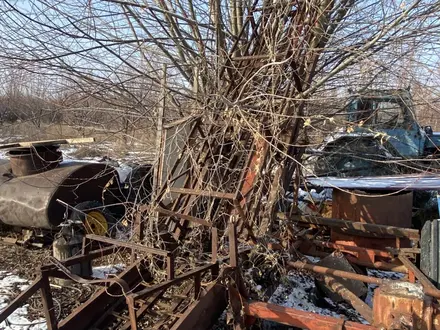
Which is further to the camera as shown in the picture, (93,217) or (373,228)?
(93,217)

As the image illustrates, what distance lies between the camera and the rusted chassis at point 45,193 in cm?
552

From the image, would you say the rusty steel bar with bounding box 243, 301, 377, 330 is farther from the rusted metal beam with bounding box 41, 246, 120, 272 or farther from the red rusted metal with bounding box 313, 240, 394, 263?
the red rusted metal with bounding box 313, 240, 394, 263

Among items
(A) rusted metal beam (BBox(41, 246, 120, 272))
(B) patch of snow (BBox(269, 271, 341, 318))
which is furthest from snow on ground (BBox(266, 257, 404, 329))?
(A) rusted metal beam (BBox(41, 246, 120, 272))

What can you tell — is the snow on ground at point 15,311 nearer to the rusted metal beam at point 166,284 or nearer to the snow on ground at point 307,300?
Result: the rusted metal beam at point 166,284

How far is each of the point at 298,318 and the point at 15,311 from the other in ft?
9.49

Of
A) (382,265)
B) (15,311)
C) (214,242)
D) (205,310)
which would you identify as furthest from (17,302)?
(382,265)

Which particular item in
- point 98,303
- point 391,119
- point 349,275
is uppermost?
point 391,119

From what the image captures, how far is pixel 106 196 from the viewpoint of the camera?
6473mm

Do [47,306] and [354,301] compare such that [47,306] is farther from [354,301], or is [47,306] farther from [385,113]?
[385,113]

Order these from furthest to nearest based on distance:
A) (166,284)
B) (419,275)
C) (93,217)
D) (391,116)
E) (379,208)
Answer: (391,116), (93,217), (379,208), (419,275), (166,284)

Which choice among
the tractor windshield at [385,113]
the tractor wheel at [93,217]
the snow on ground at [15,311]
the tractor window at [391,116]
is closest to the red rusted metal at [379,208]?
the tractor windshield at [385,113]

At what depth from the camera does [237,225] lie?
151 inches

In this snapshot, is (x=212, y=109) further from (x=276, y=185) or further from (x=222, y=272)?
(x=222, y=272)

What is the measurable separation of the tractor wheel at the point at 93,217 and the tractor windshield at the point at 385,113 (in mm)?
4244
